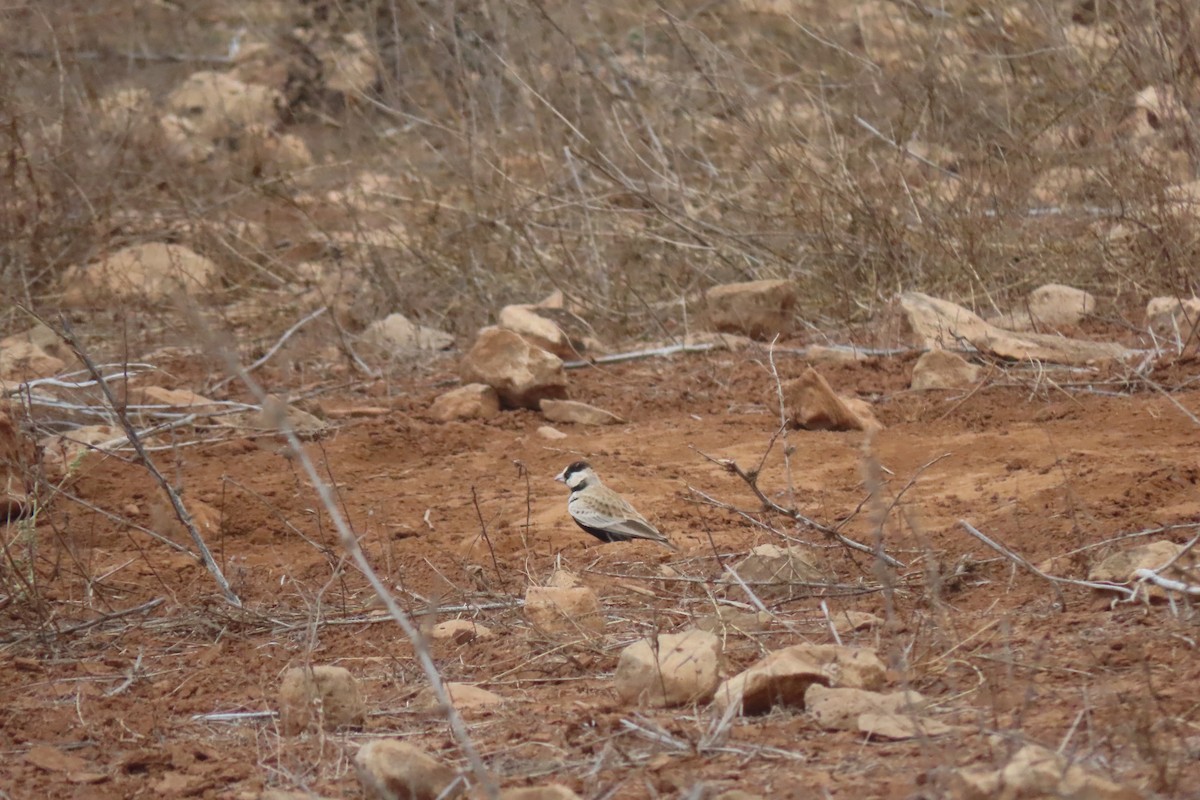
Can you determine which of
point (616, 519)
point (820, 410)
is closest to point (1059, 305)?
point (820, 410)

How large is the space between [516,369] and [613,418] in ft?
1.58

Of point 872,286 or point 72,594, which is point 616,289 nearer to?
point 872,286

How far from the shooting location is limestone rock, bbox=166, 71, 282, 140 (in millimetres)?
12914

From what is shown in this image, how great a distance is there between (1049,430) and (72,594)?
3.26 metres

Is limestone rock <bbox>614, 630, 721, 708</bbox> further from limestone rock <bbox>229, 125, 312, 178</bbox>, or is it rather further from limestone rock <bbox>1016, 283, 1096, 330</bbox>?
limestone rock <bbox>229, 125, 312, 178</bbox>

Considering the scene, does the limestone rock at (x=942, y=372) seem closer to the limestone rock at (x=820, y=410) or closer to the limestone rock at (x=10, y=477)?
the limestone rock at (x=820, y=410)

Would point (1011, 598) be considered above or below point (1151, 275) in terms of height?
above

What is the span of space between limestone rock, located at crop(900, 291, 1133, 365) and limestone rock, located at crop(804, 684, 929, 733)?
3.60 meters

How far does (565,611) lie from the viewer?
3697 mm

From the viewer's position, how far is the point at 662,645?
10.4ft

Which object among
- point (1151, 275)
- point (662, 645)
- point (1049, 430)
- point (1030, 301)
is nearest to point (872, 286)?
point (1030, 301)

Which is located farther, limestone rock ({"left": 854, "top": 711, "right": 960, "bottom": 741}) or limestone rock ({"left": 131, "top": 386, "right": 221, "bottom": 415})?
limestone rock ({"left": 131, "top": 386, "right": 221, "bottom": 415})

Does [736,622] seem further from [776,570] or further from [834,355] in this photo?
[834,355]

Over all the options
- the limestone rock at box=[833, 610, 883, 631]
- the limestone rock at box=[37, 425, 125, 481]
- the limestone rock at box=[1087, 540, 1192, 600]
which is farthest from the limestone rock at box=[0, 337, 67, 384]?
the limestone rock at box=[1087, 540, 1192, 600]
